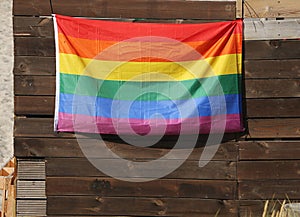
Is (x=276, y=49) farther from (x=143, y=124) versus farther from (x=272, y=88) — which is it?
(x=143, y=124)

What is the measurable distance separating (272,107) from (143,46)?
1.62 meters

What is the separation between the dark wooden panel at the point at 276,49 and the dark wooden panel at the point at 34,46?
227cm

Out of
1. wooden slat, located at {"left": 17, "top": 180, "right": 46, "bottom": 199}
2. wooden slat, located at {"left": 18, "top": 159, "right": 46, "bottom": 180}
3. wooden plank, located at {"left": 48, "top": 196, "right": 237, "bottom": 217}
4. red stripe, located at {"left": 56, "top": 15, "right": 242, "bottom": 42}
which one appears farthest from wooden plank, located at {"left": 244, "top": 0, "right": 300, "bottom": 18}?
Result: wooden slat, located at {"left": 17, "top": 180, "right": 46, "bottom": 199}

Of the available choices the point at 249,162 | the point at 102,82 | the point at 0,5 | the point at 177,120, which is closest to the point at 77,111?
the point at 102,82

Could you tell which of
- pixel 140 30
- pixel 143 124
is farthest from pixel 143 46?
pixel 143 124

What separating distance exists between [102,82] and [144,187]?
1.29 meters

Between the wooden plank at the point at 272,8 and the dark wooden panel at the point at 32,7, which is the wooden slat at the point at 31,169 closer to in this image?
the dark wooden panel at the point at 32,7

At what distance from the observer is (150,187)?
7941 mm

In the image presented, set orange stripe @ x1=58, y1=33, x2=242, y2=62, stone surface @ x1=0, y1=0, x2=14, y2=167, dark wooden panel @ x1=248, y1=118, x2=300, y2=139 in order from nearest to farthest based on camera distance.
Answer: orange stripe @ x1=58, y1=33, x2=242, y2=62 < dark wooden panel @ x1=248, y1=118, x2=300, y2=139 < stone surface @ x1=0, y1=0, x2=14, y2=167

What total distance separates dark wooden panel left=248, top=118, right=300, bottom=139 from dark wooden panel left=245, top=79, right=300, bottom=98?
29cm

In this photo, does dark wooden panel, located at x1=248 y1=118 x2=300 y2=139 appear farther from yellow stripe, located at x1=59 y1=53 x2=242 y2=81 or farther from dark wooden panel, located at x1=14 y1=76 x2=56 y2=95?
dark wooden panel, located at x1=14 y1=76 x2=56 y2=95

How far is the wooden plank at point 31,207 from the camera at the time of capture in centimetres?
805

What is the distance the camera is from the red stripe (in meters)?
7.68

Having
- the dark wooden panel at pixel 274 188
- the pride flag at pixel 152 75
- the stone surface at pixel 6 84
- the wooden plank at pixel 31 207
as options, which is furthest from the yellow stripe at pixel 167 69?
the stone surface at pixel 6 84
